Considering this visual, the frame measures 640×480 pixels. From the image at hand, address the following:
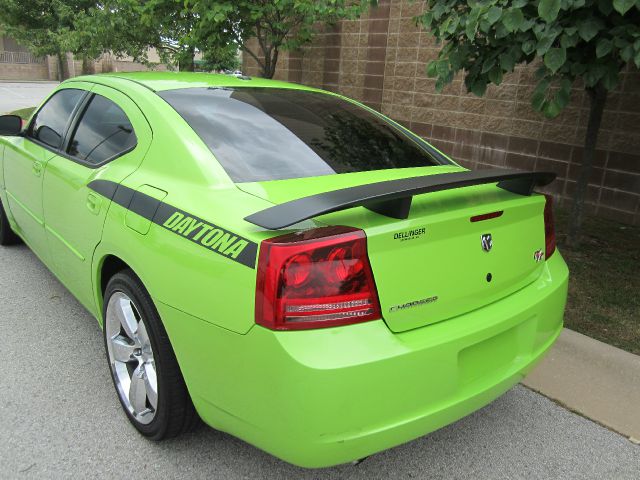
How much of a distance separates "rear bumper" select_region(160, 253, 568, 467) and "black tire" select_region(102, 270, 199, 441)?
116 mm

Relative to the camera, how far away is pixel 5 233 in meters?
4.86

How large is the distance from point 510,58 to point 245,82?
67.9 inches

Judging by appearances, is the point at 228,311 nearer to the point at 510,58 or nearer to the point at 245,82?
the point at 245,82

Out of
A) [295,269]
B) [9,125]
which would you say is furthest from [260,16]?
[295,269]

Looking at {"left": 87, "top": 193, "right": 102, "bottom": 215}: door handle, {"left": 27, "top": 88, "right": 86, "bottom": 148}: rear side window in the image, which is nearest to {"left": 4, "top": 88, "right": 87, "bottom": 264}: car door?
{"left": 27, "top": 88, "right": 86, "bottom": 148}: rear side window

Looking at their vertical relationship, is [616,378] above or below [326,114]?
below

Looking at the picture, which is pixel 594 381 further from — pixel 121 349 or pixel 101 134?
pixel 101 134

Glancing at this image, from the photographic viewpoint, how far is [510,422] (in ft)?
9.00

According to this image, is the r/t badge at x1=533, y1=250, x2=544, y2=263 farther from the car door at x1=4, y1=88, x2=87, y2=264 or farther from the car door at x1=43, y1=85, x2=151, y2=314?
the car door at x1=4, y1=88, x2=87, y2=264

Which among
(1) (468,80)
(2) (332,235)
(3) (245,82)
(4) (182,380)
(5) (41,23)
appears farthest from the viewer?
(5) (41,23)

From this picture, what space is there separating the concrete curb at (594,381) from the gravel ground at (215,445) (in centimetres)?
10

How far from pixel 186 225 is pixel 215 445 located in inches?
41.2

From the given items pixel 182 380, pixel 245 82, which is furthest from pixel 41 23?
pixel 182 380

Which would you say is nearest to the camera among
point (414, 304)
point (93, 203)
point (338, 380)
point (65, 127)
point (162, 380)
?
point (338, 380)
